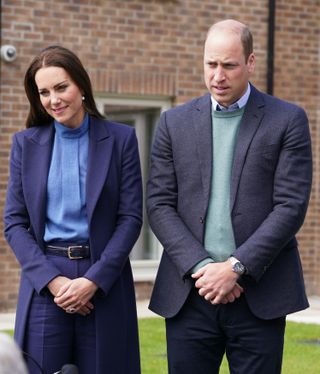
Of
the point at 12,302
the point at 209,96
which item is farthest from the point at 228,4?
the point at 209,96

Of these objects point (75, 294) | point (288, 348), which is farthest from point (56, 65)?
point (288, 348)

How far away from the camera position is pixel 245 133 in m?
4.48

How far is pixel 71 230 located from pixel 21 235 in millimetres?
238

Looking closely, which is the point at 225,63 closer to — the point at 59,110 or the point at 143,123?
the point at 59,110

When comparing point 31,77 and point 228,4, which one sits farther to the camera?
point 228,4

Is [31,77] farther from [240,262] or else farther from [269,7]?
[269,7]

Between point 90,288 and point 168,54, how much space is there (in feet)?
25.8

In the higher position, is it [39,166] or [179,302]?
→ [39,166]

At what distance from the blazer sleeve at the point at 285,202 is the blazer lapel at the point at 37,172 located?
33.7 inches

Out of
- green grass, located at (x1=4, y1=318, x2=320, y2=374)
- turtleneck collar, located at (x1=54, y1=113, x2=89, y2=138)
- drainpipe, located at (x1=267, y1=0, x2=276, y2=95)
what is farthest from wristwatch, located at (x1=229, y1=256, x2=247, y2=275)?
drainpipe, located at (x1=267, y1=0, x2=276, y2=95)

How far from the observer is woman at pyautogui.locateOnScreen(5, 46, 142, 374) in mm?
4508

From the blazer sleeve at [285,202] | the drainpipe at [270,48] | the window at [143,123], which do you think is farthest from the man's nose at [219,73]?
the drainpipe at [270,48]

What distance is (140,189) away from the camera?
15.6 ft

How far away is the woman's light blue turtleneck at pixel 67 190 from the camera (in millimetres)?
4539
